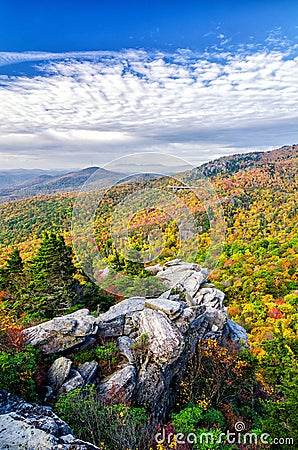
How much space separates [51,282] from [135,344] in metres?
7.81

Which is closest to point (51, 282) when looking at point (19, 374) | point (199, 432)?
point (19, 374)

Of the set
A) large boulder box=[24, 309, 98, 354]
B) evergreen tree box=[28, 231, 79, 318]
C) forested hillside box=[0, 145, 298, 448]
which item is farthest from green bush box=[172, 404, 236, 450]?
evergreen tree box=[28, 231, 79, 318]

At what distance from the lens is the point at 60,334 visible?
10.0 meters

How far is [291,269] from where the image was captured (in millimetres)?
39750

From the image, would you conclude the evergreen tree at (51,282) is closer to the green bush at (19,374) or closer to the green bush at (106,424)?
the green bush at (19,374)

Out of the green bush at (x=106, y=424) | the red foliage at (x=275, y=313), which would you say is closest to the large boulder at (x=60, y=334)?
the green bush at (x=106, y=424)

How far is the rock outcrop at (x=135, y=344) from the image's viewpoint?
9.10 metres

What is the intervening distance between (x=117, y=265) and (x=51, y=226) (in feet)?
124

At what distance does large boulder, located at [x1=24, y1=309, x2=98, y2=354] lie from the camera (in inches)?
385

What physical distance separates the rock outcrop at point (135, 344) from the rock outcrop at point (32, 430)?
2.30m

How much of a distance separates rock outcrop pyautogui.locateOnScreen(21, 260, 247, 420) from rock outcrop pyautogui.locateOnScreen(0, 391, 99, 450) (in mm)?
2297

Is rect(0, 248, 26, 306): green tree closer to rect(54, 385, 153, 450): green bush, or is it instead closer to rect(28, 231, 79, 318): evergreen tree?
rect(28, 231, 79, 318): evergreen tree

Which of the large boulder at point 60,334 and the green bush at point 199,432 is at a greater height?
the large boulder at point 60,334

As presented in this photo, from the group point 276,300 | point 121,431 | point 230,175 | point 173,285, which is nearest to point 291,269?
point 276,300
